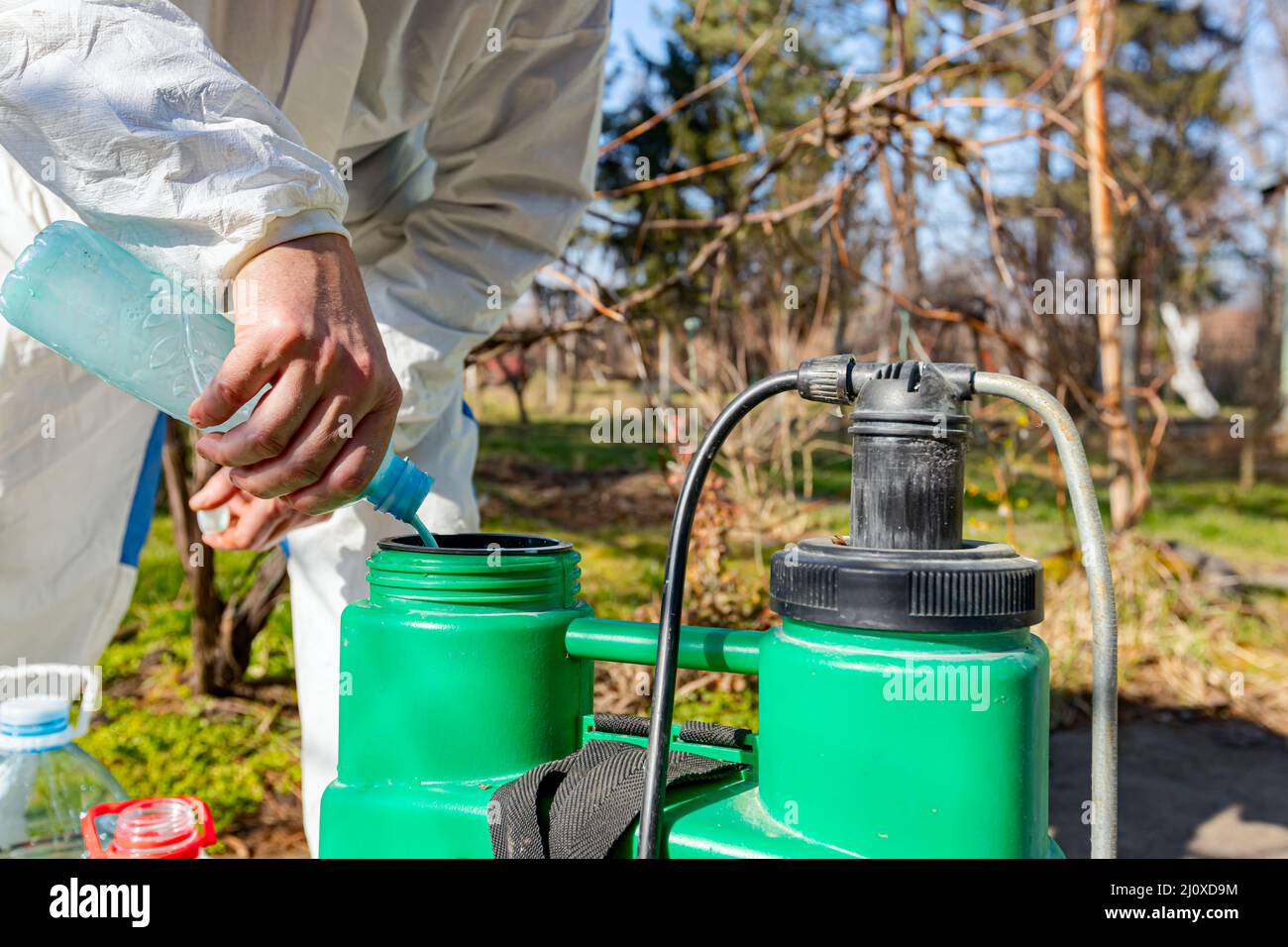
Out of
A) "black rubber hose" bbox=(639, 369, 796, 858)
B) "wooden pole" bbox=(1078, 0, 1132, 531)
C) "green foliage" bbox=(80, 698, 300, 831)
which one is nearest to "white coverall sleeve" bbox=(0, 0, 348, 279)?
"black rubber hose" bbox=(639, 369, 796, 858)

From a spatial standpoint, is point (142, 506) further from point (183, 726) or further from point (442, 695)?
point (183, 726)

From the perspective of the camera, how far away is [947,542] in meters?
0.91

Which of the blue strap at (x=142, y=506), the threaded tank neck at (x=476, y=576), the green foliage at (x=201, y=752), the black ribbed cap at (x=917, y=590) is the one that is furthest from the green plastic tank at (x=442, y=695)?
the green foliage at (x=201, y=752)

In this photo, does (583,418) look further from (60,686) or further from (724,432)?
(724,432)

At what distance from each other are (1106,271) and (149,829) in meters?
4.16

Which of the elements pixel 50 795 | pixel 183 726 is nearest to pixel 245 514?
pixel 50 795

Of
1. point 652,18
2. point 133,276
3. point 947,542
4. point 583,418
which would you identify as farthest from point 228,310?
point 652,18

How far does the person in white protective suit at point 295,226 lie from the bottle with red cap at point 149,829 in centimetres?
35

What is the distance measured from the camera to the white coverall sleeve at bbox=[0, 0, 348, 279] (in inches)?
40.8

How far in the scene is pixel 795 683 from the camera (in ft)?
2.92

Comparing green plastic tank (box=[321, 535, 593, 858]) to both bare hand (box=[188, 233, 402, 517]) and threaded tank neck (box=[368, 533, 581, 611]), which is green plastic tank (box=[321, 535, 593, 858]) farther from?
bare hand (box=[188, 233, 402, 517])

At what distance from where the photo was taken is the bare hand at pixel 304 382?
99 cm

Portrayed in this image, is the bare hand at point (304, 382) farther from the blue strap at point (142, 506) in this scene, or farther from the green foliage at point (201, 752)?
the green foliage at point (201, 752)
